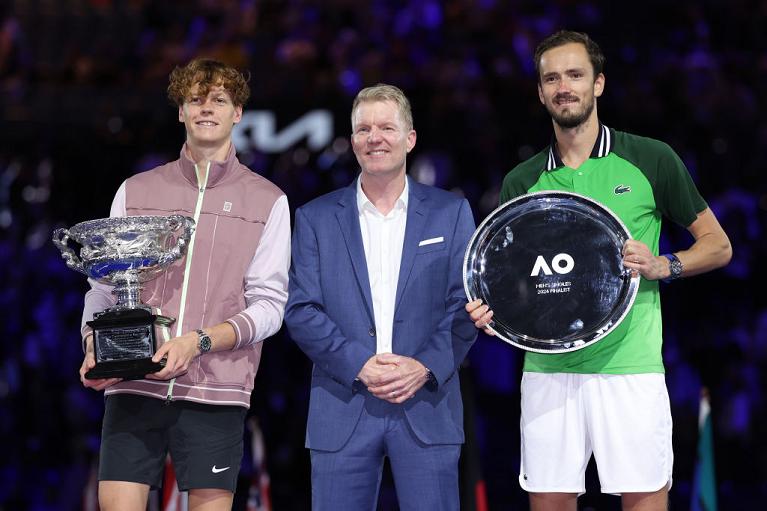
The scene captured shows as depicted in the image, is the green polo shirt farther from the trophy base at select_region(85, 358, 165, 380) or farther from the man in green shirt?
the trophy base at select_region(85, 358, 165, 380)

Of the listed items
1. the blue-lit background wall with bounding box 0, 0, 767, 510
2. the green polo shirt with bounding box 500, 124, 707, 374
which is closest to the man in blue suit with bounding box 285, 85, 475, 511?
the green polo shirt with bounding box 500, 124, 707, 374

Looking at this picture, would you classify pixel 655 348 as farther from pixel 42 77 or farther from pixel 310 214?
pixel 42 77

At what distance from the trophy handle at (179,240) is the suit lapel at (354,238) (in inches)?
21.7

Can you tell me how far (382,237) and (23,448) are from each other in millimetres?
5716

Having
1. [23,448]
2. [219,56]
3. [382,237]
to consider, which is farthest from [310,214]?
[219,56]

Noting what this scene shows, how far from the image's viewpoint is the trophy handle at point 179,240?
11.6 feet

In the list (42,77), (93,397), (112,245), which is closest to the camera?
(112,245)

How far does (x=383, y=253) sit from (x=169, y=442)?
0.97m

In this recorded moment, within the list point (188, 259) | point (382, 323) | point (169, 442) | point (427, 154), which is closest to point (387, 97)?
point (382, 323)

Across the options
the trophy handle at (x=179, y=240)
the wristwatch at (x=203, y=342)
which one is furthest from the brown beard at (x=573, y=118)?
the wristwatch at (x=203, y=342)

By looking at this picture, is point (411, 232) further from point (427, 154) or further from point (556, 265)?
point (427, 154)

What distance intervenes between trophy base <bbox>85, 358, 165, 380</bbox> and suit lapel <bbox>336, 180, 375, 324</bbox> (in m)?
0.73

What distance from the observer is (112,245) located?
3539 millimetres

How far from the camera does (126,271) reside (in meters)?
3.56
